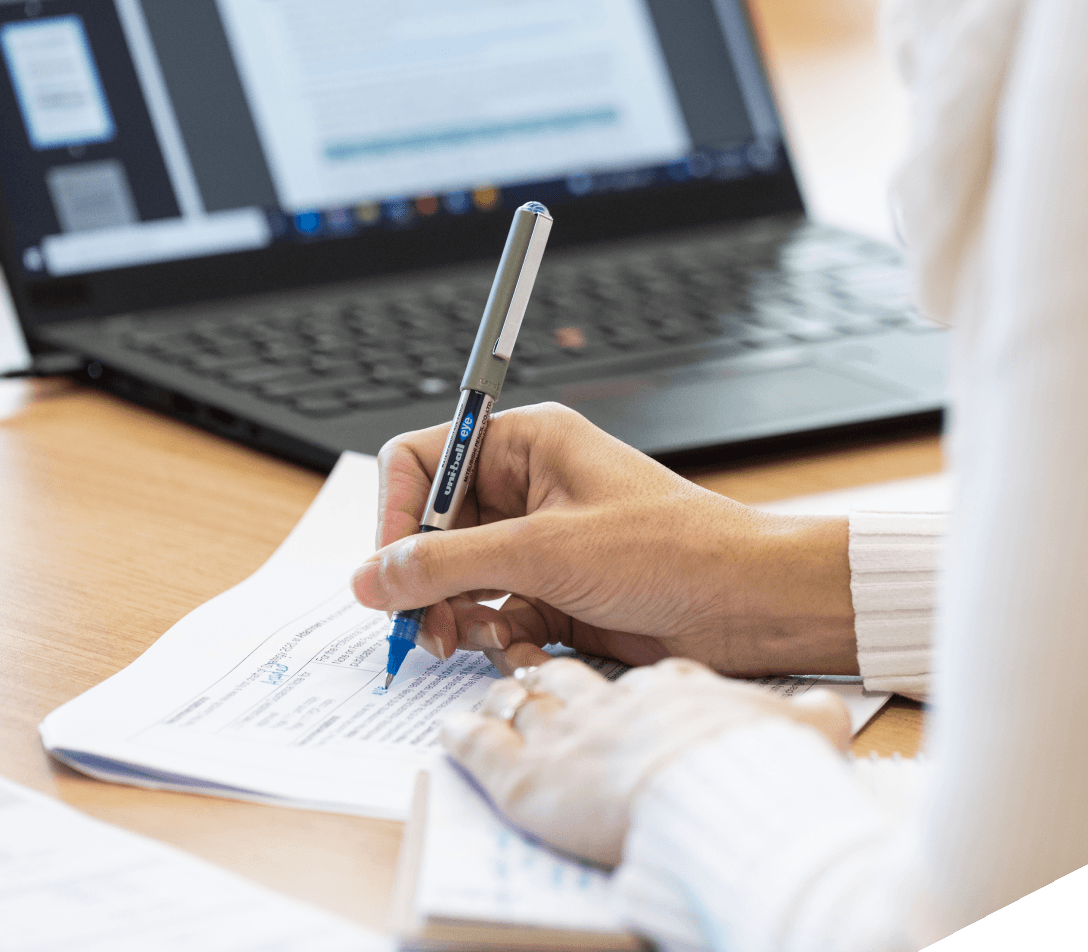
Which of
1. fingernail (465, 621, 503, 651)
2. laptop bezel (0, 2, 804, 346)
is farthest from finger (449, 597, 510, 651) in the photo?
laptop bezel (0, 2, 804, 346)

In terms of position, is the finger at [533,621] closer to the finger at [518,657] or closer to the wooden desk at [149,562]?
the finger at [518,657]

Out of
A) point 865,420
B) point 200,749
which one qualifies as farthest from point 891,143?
point 200,749

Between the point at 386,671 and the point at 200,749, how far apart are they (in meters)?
0.11

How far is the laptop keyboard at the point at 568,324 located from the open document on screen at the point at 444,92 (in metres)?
0.10

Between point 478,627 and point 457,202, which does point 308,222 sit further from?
point 478,627

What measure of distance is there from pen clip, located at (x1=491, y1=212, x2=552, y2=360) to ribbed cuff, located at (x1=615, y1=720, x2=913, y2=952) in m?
0.29

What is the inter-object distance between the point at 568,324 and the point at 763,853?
66cm

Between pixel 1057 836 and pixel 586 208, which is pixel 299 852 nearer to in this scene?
pixel 1057 836

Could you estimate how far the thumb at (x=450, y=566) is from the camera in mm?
585

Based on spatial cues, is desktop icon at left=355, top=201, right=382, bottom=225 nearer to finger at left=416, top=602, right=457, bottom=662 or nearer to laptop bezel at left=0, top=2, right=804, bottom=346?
laptop bezel at left=0, top=2, right=804, bottom=346

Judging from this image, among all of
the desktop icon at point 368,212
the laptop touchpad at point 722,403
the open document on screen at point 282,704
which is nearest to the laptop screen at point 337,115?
the desktop icon at point 368,212

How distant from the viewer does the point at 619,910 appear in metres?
0.40

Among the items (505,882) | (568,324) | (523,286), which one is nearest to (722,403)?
(568,324)

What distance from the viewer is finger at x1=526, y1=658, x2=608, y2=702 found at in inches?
19.2
